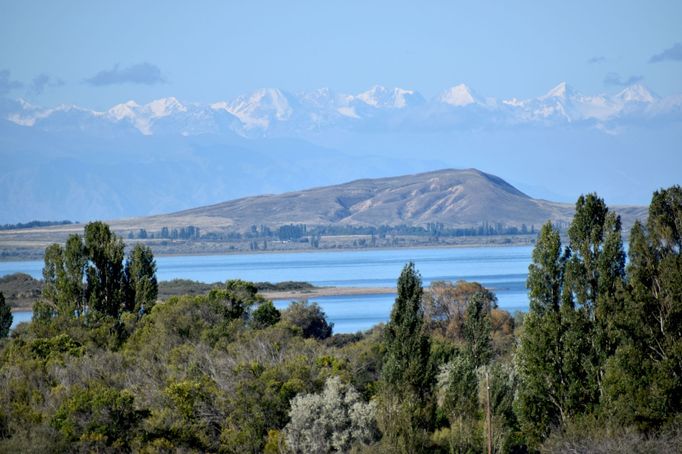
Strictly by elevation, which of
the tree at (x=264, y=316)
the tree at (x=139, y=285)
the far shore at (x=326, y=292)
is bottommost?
the far shore at (x=326, y=292)

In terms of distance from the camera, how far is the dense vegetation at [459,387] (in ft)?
116

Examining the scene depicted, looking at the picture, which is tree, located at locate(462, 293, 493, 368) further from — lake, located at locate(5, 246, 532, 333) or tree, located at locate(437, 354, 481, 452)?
lake, located at locate(5, 246, 532, 333)

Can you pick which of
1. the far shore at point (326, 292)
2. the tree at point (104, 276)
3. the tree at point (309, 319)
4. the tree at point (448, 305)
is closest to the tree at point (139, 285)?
the tree at point (104, 276)

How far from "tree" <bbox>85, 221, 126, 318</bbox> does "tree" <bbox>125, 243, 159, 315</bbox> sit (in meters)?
0.55

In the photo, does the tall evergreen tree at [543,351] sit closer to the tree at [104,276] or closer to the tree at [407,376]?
the tree at [407,376]

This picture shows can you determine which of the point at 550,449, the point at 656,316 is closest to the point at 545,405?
the point at 550,449

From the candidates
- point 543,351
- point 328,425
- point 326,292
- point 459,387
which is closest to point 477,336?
point 543,351

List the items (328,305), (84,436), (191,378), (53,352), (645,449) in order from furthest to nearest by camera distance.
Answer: (328,305), (53,352), (191,378), (84,436), (645,449)

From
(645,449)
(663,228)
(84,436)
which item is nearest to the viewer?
(645,449)

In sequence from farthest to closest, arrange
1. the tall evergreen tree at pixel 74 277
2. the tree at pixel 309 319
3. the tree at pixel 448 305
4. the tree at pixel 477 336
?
1. the tree at pixel 309 319
2. the tree at pixel 448 305
3. the tall evergreen tree at pixel 74 277
4. the tree at pixel 477 336

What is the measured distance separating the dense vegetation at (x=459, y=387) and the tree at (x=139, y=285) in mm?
16077

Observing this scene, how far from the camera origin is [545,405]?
3656 centimetres

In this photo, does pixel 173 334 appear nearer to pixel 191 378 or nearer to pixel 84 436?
pixel 191 378

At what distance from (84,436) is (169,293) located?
250 feet
